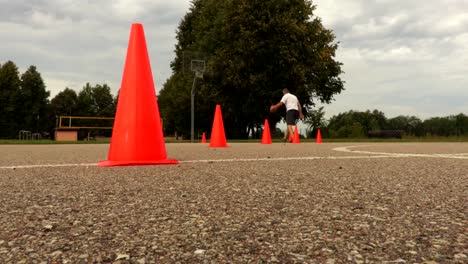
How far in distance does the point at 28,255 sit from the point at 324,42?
30462 mm

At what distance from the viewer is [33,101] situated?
57.4 m

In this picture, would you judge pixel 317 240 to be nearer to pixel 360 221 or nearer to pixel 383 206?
pixel 360 221

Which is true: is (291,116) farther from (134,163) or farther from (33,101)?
(33,101)

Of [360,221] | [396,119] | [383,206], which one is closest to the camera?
[360,221]

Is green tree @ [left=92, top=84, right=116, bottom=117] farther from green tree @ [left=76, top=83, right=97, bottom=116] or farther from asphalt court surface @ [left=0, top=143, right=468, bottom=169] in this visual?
asphalt court surface @ [left=0, top=143, right=468, bottom=169]

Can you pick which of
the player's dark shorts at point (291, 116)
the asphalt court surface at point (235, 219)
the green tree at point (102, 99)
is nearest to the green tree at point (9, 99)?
the green tree at point (102, 99)

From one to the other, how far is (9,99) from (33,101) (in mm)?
3458

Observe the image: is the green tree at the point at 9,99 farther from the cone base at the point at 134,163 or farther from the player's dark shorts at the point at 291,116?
the cone base at the point at 134,163

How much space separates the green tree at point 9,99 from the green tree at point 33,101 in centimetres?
85

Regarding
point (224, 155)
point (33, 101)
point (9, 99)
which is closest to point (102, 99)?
point (33, 101)

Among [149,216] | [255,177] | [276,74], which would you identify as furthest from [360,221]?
[276,74]

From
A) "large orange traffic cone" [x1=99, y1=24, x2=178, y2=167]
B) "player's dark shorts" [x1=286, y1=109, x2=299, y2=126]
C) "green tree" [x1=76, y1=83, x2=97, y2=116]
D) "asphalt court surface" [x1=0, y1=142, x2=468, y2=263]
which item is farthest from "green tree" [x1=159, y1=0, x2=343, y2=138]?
"green tree" [x1=76, y1=83, x2=97, y2=116]

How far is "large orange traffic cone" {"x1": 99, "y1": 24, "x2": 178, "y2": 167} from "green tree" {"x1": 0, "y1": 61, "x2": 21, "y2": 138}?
52.4 metres

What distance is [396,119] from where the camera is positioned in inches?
3327
